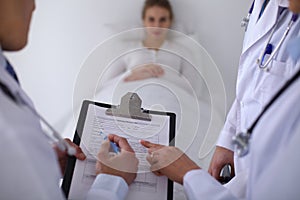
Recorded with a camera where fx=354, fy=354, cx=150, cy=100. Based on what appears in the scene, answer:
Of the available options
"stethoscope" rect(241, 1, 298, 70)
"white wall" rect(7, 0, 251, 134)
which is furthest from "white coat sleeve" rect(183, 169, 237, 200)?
"white wall" rect(7, 0, 251, 134)

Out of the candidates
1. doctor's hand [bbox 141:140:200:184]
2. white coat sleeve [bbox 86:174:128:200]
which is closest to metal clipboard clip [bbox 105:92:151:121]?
doctor's hand [bbox 141:140:200:184]

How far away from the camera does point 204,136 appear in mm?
1328

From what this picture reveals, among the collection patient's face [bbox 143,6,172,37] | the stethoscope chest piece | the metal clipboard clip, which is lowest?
the metal clipboard clip

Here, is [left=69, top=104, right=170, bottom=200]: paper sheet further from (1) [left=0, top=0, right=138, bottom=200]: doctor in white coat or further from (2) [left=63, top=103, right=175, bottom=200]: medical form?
(1) [left=0, top=0, right=138, bottom=200]: doctor in white coat

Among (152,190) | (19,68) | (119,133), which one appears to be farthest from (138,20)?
(152,190)

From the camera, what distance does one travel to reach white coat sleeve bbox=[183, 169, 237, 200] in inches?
29.8

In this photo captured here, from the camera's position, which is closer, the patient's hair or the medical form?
the medical form

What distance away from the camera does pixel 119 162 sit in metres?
0.91

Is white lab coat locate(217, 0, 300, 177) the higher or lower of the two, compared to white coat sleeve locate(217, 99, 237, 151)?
higher

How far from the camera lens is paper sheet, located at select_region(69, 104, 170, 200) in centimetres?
91

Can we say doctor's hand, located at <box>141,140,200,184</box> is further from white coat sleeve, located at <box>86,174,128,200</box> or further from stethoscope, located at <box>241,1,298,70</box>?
stethoscope, located at <box>241,1,298,70</box>

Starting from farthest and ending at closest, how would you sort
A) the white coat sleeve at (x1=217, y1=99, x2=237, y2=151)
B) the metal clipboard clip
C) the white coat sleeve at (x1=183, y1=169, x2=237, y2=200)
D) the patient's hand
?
the patient's hand → the white coat sleeve at (x1=217, y1=99, x2=237, y2=151) → the metal clipboard clip → the white coat sleeve at (x1=183, y1=169, x2=237, y2=200)

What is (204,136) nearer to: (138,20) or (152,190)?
(152,190)

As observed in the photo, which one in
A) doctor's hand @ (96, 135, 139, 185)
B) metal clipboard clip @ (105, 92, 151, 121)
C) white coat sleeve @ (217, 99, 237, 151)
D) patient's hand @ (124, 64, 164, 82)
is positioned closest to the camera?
doctor's hand @ (96, 135, 139, 185)
